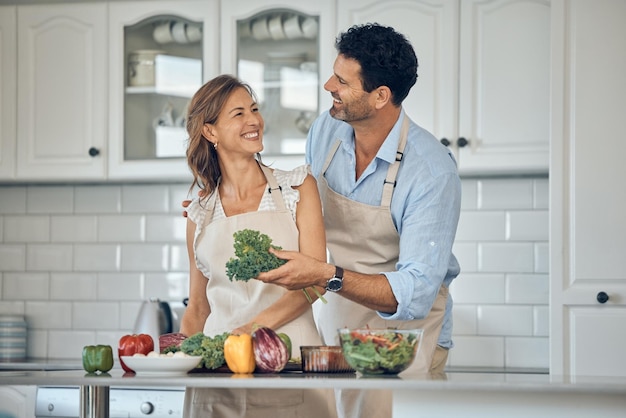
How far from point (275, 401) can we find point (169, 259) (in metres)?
2.28

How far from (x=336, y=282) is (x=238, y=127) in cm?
58

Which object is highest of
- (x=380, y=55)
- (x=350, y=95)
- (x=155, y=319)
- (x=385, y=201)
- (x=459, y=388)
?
(x=380, y=55)

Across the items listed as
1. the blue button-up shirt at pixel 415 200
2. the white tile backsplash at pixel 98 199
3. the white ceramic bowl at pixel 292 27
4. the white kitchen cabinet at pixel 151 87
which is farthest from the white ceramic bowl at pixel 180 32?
the blue button-up shirt at pixel 415 200

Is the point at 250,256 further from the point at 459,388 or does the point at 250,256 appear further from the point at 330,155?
the point at 330,155

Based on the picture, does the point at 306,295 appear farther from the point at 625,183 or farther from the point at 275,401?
the point at 625,183

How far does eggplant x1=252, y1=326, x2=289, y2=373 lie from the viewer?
2268 mm

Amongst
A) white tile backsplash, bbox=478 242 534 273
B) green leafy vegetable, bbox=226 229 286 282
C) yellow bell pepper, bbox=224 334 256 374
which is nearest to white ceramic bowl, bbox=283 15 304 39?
white tile backsplash, bbox=478 242 534 273

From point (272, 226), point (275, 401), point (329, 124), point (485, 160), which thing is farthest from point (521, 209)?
point (275, 401)

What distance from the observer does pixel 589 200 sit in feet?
12.2

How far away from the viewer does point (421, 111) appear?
4.02 meters

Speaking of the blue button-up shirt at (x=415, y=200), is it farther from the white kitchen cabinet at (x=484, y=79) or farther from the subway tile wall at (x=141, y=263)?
the subway tile wall at (x=141, y=263)

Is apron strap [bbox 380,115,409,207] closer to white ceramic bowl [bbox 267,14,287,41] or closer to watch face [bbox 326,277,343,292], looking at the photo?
watch face [bbox 326,277,343,292]

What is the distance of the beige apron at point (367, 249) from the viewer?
2.88m

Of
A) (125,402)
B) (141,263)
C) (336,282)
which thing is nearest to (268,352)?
(336,282)
